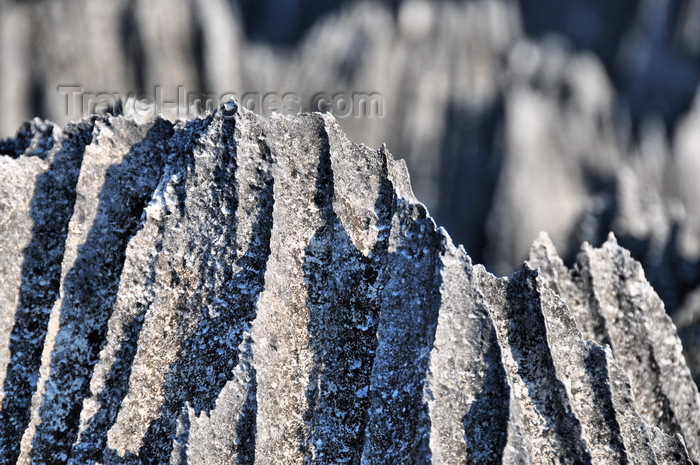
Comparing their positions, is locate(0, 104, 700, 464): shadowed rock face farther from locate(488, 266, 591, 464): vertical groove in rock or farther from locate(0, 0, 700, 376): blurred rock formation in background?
locate(0, 0, 700, 376): blurred rock formation in background

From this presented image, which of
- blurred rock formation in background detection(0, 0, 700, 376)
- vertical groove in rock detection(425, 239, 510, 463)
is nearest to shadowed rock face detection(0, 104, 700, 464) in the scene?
vertical groove in rock detection(425, 239, 510, 463)

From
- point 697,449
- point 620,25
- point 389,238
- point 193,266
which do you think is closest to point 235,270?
point 193,266

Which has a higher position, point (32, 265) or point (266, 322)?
point (32, 265)

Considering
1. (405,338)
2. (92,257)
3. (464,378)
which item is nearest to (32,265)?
(92,257)

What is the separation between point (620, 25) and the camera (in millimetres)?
8641

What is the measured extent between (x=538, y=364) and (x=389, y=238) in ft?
1.41

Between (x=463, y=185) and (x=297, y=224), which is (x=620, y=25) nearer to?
(x=463, y=185)

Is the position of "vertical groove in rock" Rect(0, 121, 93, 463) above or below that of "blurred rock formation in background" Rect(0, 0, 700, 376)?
below
